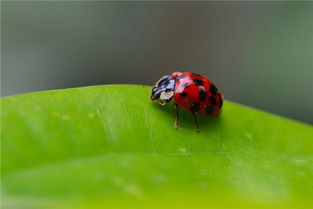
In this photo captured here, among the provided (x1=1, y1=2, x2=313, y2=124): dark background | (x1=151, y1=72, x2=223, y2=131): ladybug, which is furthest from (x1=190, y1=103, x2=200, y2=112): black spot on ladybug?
(x1=1, y1=2, x2=313, y2=124): dark background

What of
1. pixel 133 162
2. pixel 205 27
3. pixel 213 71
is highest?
pixel 133 162

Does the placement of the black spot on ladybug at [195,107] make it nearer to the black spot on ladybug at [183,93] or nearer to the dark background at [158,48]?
the black spot on ladybug at [183,93]

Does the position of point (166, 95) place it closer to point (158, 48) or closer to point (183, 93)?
point (183, 93)

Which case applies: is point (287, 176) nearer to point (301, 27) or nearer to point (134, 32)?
point (301, 27)

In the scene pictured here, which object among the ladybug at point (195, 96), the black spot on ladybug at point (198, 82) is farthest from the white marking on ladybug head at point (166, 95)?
the black spot on ladybug at point (198, 82)

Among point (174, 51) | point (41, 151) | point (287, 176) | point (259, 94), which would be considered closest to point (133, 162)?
point (41, 151)
